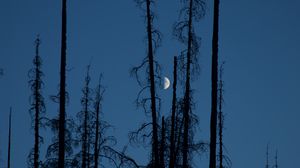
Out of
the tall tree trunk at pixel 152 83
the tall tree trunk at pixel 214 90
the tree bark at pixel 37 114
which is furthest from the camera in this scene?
the tree bark at pixel 37 114

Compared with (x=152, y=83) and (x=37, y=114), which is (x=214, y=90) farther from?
(x=37, y=114)

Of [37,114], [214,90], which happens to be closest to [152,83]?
[214,90]

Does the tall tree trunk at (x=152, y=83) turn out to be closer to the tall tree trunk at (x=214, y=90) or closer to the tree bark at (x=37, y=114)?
the tall tree trunk at (x=214, y=90)

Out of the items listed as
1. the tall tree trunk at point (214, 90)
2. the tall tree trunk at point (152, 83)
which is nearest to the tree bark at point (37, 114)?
the tall tree trunk at point (152, 83)

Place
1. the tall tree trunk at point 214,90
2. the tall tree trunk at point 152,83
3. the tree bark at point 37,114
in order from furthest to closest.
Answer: the tree bark at point 37,114, the tall tree trunk at point 152,83, the tall tree trunk at point 214,90

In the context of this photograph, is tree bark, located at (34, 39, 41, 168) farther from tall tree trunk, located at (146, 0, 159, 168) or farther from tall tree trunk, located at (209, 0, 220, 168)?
tall tree trunk, located at (209, 0, 220, 168)

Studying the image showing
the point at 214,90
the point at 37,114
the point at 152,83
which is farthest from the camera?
the point at 37,114

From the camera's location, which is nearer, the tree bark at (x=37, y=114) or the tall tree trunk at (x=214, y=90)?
the tall tree trunk at (x=214, y=90)

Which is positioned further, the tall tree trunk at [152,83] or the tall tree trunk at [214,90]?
the tall tree trunk at [152,83]

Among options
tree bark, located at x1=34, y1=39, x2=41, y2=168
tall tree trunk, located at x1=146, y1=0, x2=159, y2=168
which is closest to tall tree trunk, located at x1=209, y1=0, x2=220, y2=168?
tall tree trunk, located at x1=146, y1=0, x2=159, y2=168

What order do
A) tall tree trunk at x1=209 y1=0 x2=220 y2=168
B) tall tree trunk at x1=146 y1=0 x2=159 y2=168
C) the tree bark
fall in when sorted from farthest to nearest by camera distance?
1. the tree bark
2. tall tree trunk at x1=146 y1=0 x2=159 y2=168
3. tall tree trunk at x1=209 y1=0 x2=220 y2=168

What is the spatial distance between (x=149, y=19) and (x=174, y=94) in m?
3.52

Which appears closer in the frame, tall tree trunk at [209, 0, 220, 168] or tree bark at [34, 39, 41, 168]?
tall tree trunk at [209, 0, 220, 168]

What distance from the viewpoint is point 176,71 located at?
23422mm
